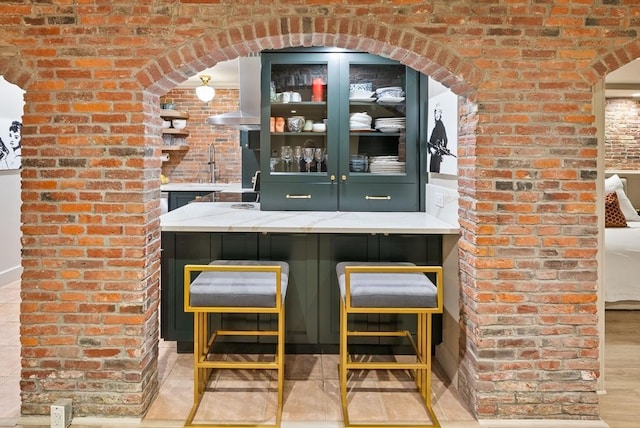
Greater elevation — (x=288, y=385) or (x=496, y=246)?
(x=496, y=246)

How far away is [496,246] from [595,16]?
1257 millimetres

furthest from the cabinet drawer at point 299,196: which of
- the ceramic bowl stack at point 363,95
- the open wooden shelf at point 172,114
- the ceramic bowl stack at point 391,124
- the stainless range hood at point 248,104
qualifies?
the open wooden shelf at point 172,114

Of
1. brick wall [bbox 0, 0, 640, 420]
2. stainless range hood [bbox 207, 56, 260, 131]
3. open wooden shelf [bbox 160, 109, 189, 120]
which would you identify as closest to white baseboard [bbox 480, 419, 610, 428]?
brick wall [bbox 0, 0, 640, 420]

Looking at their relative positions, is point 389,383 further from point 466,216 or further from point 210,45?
point 210,45

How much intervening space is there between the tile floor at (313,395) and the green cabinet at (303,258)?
30cm

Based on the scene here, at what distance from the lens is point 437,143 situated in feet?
12.1

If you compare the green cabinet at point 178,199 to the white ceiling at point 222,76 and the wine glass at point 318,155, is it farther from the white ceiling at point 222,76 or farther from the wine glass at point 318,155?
the wine glass at point 318,155

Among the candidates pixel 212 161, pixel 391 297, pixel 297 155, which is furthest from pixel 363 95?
pixel 212 161

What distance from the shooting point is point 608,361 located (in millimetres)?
3662

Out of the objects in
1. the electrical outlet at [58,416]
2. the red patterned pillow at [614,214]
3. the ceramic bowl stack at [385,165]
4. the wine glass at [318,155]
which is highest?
the wine glass at [318,155]

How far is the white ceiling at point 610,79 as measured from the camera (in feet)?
19.4

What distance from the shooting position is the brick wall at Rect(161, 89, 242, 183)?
28.3 ft

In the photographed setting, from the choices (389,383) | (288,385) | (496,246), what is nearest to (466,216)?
(496,246)

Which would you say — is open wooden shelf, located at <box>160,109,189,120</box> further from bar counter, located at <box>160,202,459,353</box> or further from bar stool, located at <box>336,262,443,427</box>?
bar stool, located at <box>336,262,443,427</box>
